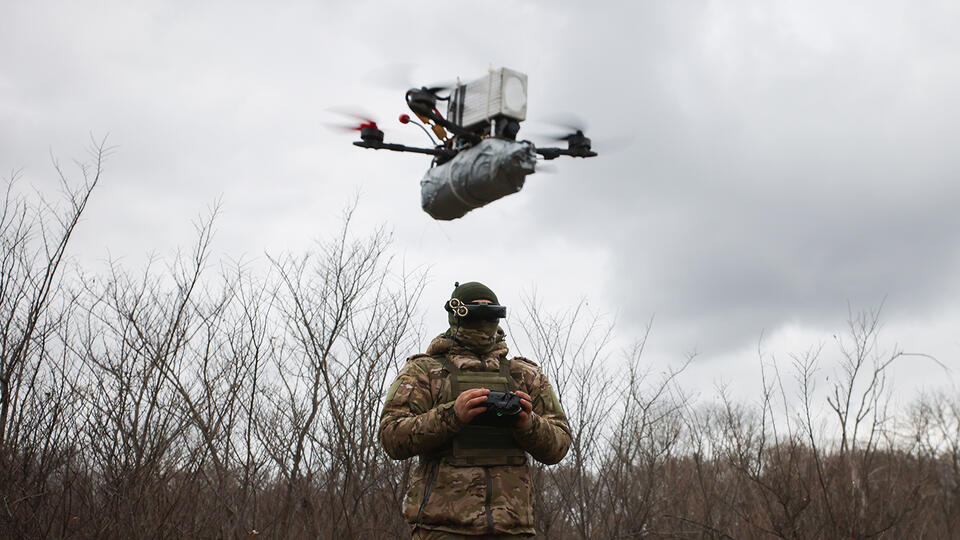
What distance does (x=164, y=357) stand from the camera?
7098 mm

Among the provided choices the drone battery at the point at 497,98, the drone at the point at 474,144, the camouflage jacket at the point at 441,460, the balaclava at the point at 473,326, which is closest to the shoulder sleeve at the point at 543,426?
the camouflage jacket at the point at 441,460

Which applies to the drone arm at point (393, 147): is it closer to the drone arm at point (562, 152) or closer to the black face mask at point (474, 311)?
the drone arm at point (562, 152)

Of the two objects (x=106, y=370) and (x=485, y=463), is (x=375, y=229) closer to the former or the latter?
(x=106, y=370)

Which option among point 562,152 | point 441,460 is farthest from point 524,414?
point 562,152

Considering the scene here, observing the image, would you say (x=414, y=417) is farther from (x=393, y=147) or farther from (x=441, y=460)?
(x=393, y=147)

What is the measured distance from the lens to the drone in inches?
106

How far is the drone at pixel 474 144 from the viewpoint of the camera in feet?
8.87

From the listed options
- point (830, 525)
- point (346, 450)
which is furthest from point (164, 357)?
point (830, 525)

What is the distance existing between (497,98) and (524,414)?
1.27 meters

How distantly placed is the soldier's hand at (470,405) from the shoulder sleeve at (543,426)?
27cm

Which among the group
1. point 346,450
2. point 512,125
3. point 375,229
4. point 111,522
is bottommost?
point 111,522

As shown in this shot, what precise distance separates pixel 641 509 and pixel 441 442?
5448mm

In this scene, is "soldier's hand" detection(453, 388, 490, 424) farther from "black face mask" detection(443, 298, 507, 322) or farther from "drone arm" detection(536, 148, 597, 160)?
"drone arm" detection(536, 148, 597, 160)

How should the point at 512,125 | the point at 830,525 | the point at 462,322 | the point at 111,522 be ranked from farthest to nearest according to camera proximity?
the point at 830,525 < the point at 111,522 < the point at 462,322 < the point at 512,125
